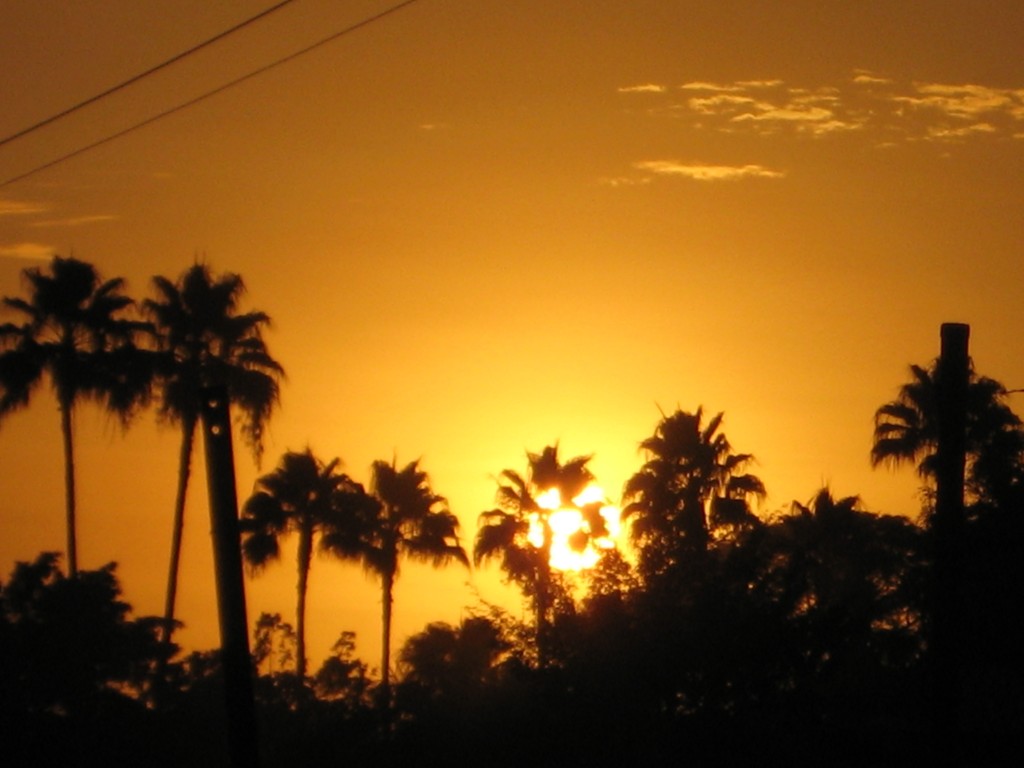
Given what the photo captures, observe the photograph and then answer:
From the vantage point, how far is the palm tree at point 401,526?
59.3 metres

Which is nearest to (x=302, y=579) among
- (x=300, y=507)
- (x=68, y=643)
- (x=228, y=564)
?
(x=300, y=507)

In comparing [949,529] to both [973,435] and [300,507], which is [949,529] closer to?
[973,435]

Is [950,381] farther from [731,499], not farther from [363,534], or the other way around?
[363,534]

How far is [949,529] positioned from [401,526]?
42796 millimetres

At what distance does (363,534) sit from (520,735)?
3357cm

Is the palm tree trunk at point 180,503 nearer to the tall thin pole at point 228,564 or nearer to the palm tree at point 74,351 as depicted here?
the palm tree at point 74,351

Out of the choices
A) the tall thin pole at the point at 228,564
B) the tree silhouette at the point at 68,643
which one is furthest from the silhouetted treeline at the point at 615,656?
the tall thin pole at the point at 228,564

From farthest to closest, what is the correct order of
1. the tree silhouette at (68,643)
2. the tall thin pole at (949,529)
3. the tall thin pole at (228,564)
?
Answer: the tree silhouette at (68,643)
the tall thin pole at (228,564)
the tall thin pole at (949,529)

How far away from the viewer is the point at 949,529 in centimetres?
1814

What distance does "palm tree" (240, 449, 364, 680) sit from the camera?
190 feet

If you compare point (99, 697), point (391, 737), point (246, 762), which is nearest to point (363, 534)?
point (99, 697)

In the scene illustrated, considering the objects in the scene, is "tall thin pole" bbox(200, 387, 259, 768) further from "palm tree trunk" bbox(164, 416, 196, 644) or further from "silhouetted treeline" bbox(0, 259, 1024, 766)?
"palm tree trunk" bbox(164, 416, 196, 644)

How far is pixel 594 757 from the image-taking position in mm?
25109

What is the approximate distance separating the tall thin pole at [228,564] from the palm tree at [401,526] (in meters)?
39.2
